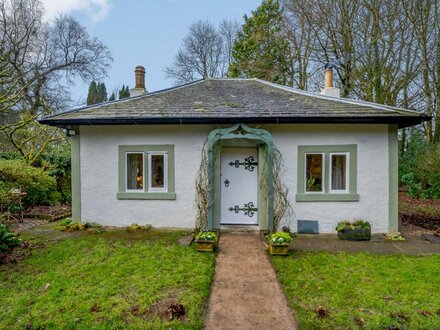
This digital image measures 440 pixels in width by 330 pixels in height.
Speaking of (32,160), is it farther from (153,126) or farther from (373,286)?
(373,286)

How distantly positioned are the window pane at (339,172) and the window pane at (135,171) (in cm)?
534

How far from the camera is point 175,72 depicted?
2242 cm

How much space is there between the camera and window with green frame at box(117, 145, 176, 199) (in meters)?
7.30

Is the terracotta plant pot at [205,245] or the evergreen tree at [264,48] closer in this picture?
the terracotta plant pot at [205,245]

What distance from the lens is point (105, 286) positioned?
4.04 m

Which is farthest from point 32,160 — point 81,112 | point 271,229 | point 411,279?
point 411,279

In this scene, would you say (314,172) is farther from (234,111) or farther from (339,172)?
(234,111)

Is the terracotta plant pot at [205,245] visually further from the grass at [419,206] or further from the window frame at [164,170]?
the grass at [419,206]

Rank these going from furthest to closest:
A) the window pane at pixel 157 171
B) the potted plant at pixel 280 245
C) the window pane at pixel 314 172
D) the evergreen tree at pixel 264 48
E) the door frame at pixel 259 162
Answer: the evergreen tree at pixel 264 48 < the window pane at pixel 157 171 < the window pane at pixel 314 172 < the door frame at pixel 259 162 < the potted plant at pixel 280 245

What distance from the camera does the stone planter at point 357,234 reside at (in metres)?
6.48

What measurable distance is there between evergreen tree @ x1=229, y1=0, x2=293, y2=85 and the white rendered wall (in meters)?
11.8

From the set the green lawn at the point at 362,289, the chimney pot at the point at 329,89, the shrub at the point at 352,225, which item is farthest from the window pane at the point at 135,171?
the chimney pot at the point at 329,89

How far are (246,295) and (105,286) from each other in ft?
7.09

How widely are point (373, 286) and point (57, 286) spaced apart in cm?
488
